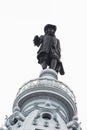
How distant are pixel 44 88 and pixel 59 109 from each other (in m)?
2.08

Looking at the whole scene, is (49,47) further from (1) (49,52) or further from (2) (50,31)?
(2) (50,31)

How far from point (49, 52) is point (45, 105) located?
10.1 metres

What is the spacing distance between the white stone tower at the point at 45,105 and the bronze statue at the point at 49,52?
14.3 feet

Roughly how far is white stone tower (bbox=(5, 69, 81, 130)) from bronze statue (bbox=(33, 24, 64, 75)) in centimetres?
437

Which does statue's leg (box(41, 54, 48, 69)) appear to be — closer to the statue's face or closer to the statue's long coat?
the statue's long coat

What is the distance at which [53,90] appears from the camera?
47875 millimetres

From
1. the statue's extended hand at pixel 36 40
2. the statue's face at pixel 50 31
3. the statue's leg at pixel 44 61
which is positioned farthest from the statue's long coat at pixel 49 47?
the statue's face at pixel 50 31

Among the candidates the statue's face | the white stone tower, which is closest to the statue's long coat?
the statue's face

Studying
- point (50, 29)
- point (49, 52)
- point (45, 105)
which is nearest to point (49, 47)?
point (49, 52)

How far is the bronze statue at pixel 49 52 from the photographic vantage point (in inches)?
2159

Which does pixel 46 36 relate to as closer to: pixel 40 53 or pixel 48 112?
pixel 40 53

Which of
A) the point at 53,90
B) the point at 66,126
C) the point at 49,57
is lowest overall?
the point at 66,126

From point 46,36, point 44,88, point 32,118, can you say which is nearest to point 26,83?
point 44,88

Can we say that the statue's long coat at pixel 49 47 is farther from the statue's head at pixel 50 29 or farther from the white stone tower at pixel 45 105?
the white stone tower at pixel 45 105
